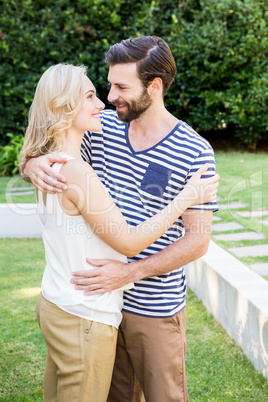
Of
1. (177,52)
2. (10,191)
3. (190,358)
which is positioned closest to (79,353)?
(190,358)

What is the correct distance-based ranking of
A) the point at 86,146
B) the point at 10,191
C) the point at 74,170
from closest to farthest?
the point at 74,170
the point at 86,146
the point at 10,191

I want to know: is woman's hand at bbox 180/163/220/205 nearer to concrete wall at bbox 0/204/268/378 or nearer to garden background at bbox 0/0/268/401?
concrete wall at bbox 0/204/268/378

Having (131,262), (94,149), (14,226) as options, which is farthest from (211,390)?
(14,226)

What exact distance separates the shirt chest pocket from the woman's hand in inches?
4.8

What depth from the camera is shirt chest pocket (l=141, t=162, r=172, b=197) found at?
6.43 feet

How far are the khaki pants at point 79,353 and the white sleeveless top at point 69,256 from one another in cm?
4

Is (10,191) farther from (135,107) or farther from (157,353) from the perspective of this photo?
(157,353)

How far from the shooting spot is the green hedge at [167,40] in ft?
29.9

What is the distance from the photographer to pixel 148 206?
199 centimetres

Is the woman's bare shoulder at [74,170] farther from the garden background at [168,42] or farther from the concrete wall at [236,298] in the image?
the garden background at [168,42]

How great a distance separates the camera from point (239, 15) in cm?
902

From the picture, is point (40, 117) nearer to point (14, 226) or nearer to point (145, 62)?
point (145, 62)

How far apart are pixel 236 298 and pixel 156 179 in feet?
4.98

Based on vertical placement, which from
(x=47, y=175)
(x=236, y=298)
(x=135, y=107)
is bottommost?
(x=236, y=298)
